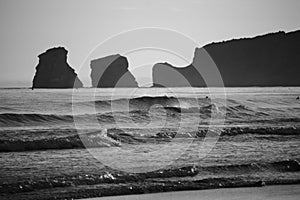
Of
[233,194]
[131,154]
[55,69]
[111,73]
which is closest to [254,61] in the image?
[111,73]

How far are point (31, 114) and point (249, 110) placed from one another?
15361 mm

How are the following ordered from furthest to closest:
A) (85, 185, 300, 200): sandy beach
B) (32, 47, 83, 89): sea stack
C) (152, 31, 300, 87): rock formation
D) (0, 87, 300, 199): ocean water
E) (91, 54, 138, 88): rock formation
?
(152, 31, 300, 87): rock formation < (32, 47, 83, 89): sea stack < (91, 54, 138, 88): rock formation < (0, 87, 300, 199): ocean water < (85, 185, 300, 200): sandy beach

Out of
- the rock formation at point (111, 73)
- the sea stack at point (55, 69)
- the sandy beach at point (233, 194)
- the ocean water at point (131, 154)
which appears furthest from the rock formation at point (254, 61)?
the sandy beach at point (233, 194)

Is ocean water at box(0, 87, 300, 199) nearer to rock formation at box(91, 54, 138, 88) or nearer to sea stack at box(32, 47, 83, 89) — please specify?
rock formation at box(91, 54, 138, 88)

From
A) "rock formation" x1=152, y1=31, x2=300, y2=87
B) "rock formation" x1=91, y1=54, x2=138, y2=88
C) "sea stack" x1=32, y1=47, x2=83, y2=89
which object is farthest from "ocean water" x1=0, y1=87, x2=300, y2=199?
"rock formation" x1=152, y1=31, x2=300, y2=87

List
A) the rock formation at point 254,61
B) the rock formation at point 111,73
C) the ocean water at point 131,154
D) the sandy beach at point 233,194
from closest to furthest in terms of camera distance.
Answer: the sandy beach at point 233,194 → the ocean water at point 131,154 → the rock formation at point 111,73 → the rock formation at point 254,61

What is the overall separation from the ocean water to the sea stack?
41.5 m

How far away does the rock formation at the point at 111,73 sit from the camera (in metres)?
67.3

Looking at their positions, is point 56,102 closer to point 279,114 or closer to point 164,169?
point 279,114

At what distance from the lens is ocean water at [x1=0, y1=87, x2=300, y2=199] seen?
11.2 metres

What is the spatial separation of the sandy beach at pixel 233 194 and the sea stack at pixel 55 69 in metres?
59.6

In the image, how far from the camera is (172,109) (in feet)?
107

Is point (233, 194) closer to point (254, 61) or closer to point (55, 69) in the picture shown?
point (55, 69)

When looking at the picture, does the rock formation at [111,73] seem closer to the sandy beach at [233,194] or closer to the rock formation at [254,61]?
the rock formation at [254,61]
